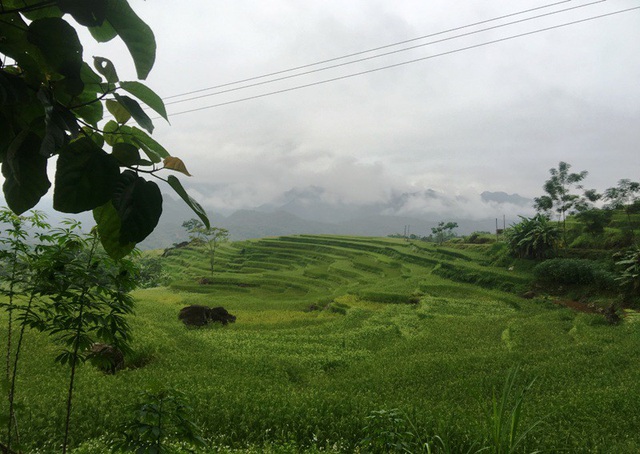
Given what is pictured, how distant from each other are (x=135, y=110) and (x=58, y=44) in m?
0.10

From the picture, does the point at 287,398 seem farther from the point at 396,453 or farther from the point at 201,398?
the point at 396,453

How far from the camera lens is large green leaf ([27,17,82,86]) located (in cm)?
41

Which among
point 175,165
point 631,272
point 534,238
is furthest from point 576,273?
point 175,165

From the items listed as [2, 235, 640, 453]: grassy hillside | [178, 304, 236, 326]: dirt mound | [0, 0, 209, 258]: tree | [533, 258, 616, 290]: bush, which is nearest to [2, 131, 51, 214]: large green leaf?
[0, 0, 209, 258]: tree

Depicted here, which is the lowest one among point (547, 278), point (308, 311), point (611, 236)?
point (308, 311)

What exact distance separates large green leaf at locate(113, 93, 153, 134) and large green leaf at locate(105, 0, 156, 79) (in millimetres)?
46

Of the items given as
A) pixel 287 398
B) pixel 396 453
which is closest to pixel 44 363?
pixel 287 398

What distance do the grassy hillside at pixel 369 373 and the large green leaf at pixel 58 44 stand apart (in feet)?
5.07

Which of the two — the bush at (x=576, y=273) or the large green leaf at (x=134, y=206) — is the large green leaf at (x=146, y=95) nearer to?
the large green leaf at (x=134, y=206)

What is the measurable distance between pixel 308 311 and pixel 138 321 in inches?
302

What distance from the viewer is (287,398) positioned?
509 centimetres

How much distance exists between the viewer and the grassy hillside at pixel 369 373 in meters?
4.04

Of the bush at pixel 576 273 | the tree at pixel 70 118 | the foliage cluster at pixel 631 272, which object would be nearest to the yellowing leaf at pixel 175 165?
the tree at pixel 70 118

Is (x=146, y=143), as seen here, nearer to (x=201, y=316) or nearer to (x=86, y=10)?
(x=86, y=10)
